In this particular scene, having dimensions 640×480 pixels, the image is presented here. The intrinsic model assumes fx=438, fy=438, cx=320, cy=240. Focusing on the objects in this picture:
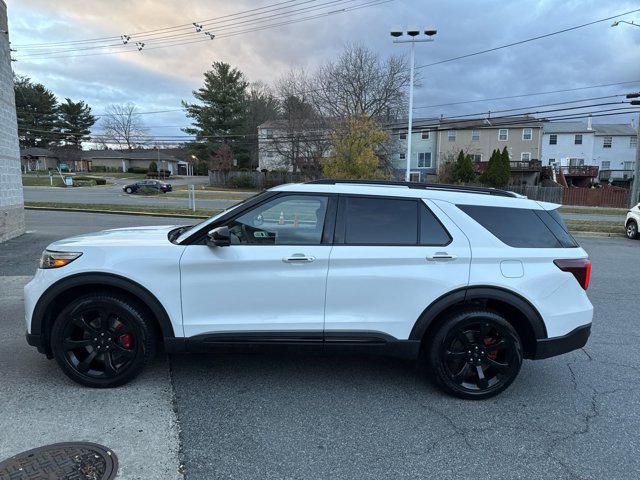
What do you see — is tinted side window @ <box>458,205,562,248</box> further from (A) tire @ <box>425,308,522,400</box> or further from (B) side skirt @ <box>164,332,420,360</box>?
(B) side skirt @ <box>164,332,420,360</box>

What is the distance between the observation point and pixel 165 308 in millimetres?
3459

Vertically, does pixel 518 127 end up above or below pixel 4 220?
above

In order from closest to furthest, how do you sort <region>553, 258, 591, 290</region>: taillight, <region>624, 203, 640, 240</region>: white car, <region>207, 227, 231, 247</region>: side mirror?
1. <region>207, 227, 231, 247</region>: side mirror
2. <region>553, 258, 591, 290</region>: taillight
3. <region>624, 203, 640, 240</region>: white car

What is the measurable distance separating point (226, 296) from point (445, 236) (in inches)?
71.3

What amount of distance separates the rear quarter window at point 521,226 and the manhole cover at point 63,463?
3.09 meters

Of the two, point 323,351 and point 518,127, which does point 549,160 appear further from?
point 323,351

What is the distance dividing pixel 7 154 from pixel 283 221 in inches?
407

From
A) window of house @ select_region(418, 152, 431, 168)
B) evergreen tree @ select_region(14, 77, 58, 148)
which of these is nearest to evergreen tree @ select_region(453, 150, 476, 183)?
window of house @ select_region(418, 152, 431, 168)

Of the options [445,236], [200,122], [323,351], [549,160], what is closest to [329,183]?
[445,236]

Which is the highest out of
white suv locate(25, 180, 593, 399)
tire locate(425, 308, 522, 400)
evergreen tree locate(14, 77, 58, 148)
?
evergreen tree locate(14, 77, 58, 148)

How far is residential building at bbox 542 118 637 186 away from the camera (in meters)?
51.0

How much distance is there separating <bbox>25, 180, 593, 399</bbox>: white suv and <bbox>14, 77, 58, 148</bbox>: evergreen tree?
278 feet

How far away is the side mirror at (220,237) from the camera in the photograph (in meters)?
3.32

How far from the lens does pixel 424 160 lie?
56.9 meters
